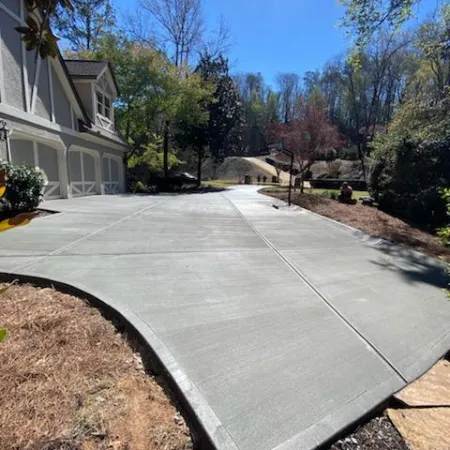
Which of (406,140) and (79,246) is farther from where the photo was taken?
(406,140)

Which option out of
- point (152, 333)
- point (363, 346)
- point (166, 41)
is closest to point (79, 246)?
point (152, 333)

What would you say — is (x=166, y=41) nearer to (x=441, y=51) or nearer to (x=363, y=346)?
(x=441, y=51)

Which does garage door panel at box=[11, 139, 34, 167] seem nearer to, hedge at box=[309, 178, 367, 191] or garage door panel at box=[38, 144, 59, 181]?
garage door panel at box=[38, 144, 59, 181]

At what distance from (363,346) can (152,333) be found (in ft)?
6.50

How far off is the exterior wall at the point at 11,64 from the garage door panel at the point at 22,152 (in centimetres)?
123

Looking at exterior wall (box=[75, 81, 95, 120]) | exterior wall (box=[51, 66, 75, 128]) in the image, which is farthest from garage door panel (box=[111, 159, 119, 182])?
exterior wall (box=[51, 66, 75, 128])

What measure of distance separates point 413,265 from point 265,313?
12.6ft

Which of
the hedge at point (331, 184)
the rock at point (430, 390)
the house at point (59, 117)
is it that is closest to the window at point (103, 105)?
the house at point (59, 117)

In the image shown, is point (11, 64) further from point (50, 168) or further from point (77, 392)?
point (77, 392)

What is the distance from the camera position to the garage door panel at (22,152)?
9.77 metres

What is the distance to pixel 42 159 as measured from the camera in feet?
37.0

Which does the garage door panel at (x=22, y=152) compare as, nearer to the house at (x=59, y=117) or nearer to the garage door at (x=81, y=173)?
the house at (x=59, y=117)

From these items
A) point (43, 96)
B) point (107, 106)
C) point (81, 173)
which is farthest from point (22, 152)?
point (107, 106)

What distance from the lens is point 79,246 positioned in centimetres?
522
